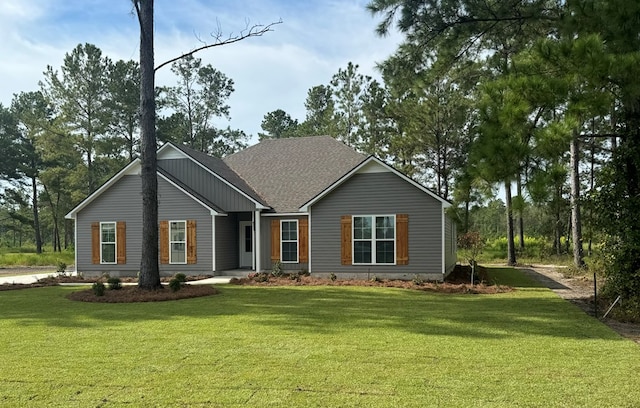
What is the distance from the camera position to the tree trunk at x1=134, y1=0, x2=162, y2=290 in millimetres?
13570

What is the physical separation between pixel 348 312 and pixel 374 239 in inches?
273

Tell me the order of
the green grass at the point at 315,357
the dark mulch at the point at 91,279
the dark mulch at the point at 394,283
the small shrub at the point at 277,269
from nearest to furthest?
the green grass at the point at 315,357, the dark mulch at the point at 394,283, the dark mulch at the point at 91,279, the small shrub at the point at 277,269

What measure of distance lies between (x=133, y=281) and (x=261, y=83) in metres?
8.60

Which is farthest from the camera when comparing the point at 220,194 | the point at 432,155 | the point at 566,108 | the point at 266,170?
the point at 432,155

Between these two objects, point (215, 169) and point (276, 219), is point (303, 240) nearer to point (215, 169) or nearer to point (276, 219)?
point (276, 219)

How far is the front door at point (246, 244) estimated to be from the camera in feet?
65.3

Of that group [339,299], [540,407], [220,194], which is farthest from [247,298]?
[540,407]

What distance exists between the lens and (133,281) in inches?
684

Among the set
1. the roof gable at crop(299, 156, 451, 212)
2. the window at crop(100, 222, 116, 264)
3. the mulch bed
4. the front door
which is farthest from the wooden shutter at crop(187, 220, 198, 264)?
the roof gable at crop(299, 156, 451, 212)

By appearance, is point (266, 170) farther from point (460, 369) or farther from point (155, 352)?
point (460, 369)

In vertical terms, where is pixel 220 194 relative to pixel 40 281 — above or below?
above

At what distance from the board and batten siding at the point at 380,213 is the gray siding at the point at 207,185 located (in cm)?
299

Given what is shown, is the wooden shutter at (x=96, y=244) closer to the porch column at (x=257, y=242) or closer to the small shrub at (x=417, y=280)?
the porch column at (x=257, y=242)

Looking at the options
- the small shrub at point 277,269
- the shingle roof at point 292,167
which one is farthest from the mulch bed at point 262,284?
the shingle roof at point 292,167
